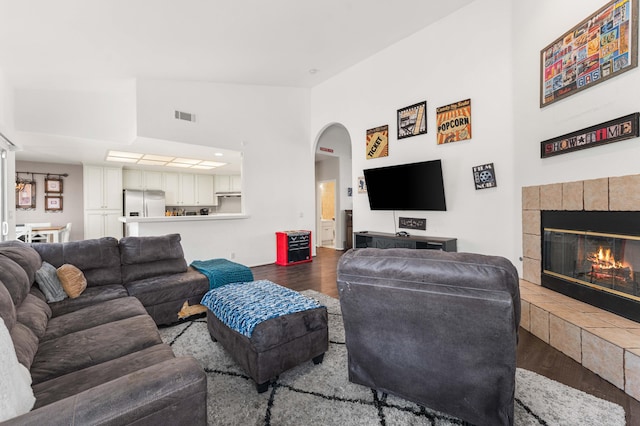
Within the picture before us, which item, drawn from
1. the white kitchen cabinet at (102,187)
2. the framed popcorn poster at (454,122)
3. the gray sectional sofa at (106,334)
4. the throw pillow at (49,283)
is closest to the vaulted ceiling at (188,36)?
the framed popcorn poster at (454,122)

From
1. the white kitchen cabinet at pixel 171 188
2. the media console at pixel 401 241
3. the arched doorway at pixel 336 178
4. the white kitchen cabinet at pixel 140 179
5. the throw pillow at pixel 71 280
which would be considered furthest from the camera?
the white kitchen cabinet at pixel 171 188

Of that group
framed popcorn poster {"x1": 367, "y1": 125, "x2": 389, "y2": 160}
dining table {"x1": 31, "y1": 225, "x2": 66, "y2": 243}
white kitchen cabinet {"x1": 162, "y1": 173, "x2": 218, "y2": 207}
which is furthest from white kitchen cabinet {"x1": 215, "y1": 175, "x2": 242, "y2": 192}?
framed popcorn poster {"x1": 367, "y1": 125, "x2": 389, "y2": 160}

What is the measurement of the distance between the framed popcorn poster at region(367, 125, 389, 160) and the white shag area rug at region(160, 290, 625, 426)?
3669 mm

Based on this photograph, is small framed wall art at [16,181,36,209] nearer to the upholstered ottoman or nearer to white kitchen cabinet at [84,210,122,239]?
white kitchen cabinet at [84,210,122,239]

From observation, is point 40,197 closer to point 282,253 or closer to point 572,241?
point 282,253

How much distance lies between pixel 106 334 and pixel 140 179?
6826 millimetres

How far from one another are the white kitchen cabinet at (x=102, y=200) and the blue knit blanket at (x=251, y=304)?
6.19 meters

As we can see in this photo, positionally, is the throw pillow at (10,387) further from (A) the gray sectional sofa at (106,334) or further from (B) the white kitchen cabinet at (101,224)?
(B) the white kitchen cabinet at (101,224)

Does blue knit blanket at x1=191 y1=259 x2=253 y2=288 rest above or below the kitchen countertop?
below

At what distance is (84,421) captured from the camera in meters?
0.78

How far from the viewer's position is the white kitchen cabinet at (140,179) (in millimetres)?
7262

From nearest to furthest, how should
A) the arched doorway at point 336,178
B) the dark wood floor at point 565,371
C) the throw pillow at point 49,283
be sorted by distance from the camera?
the dark wood floor at point 565,371 → the throw pillow at point 49,283 → the arched doorway at point 336,178

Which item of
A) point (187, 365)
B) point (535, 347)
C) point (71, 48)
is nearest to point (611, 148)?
point (535, 347)

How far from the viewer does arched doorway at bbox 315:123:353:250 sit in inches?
294
